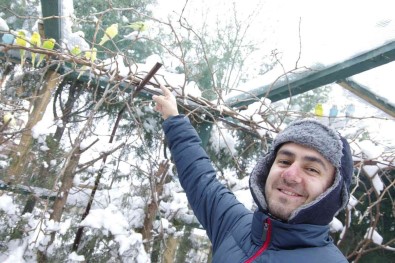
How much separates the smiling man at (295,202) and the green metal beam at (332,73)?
1037 mm

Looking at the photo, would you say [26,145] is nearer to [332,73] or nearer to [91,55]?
[91,55]

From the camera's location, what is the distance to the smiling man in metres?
0.92

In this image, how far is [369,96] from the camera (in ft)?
7.91

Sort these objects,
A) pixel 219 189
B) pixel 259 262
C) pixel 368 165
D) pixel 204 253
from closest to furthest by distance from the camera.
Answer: pixel 259 262, pixel 219 189, pixel 368 165, pixel 204 253

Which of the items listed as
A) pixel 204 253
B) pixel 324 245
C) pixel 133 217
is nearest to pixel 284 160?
pixel 324 245

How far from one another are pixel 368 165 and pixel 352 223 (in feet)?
3.48

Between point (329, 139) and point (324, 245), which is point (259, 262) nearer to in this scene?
point (324, 245)

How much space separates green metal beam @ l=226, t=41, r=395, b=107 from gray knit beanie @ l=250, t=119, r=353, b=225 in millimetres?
1024

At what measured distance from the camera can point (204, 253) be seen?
3943 mm

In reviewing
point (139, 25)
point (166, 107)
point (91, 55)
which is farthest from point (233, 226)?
point (91, 55)

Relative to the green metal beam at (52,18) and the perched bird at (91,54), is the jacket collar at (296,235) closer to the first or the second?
the perched bird at (91,54)

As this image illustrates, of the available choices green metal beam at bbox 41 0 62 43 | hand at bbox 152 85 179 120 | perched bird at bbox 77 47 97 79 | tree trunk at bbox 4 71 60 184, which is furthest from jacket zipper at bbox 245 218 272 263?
tree trunk at bbox 4 71 60 184

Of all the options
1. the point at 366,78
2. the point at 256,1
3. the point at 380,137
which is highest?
the point at 256,1

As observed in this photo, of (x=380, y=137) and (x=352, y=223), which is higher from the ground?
(x=380, y=137)
